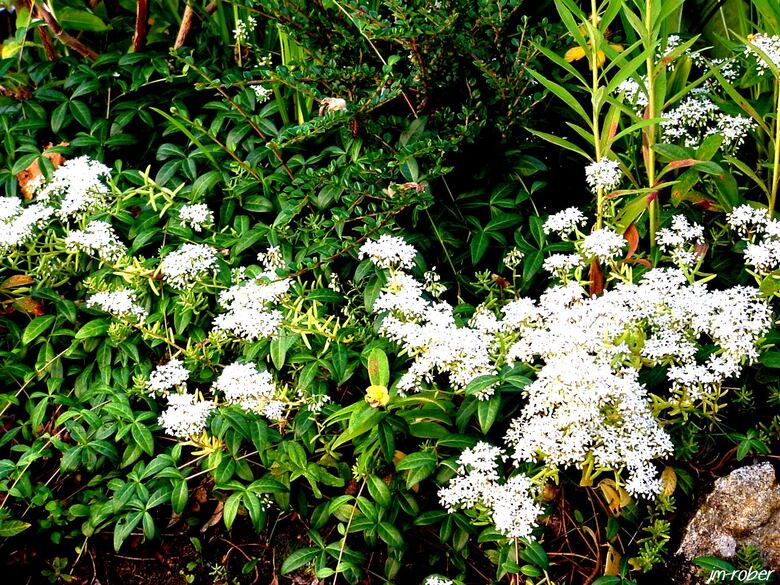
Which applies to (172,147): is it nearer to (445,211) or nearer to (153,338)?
(153,338)

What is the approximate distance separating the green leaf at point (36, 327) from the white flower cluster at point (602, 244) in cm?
179

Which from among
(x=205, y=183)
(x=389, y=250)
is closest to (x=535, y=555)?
(x=389, y=250)

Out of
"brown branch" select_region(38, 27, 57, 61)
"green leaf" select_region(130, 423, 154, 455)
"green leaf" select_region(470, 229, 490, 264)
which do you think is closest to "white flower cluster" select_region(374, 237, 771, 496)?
"green leaf" select_region(470, 229, 490, 264)

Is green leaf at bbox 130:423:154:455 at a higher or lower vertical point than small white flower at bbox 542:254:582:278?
lower

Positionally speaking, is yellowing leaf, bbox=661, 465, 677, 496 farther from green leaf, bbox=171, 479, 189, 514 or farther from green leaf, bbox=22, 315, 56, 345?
green leaf, bbox=22, 315, 56, 345

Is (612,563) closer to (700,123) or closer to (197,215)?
(700,123)

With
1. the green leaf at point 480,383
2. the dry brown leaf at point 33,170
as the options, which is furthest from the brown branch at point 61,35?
the green leaf at point 480,383

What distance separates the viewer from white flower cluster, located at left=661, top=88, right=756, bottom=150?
8.61 feet

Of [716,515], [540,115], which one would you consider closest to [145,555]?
[716,515]

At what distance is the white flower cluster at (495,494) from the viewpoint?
75.7 inches

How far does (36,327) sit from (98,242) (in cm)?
43

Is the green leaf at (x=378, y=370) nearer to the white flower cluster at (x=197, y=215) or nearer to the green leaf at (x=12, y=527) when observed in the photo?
the white flower cluster at (x=197, y=215)

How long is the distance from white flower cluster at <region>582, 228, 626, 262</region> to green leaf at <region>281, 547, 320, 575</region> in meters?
1.10

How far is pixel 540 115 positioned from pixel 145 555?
1997mm
